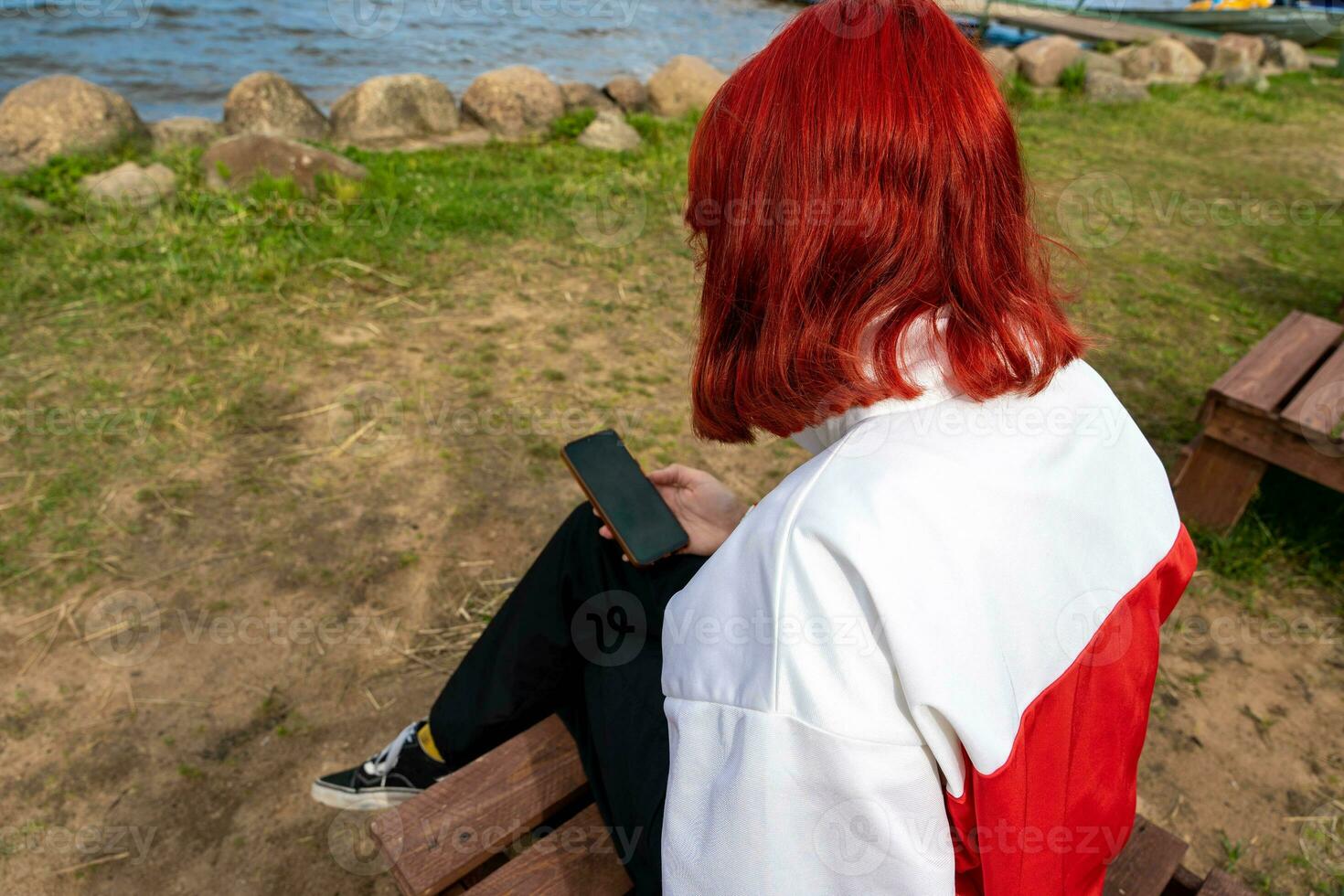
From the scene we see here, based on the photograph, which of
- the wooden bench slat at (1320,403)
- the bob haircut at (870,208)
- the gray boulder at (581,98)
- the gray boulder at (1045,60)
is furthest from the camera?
the gray boulder at (1045,60)

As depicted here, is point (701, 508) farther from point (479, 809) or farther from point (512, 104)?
point (512, 104)

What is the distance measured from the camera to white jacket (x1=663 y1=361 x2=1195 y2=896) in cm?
92

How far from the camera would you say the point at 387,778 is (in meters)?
2.11

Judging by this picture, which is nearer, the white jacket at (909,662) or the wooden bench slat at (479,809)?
the white jacket at (909,662)

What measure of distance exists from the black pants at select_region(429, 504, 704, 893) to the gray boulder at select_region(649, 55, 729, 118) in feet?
22.7

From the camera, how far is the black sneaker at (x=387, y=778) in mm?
2068

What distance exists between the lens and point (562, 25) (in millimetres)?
14742

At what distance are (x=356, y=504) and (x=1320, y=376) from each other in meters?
3.13

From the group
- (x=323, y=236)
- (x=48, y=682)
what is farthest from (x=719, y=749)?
(x=323, y=236)

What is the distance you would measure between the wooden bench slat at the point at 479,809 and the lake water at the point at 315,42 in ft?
29.7

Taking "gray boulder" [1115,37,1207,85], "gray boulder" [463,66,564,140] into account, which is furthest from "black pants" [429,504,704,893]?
"gray boulder" [1115,37,1207,85]

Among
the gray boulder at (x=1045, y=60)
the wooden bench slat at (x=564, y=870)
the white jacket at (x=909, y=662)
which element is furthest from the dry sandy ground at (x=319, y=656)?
the gray boulder at (x=1045, y=60)

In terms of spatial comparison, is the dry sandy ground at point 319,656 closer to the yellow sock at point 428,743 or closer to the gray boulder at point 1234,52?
the yellow sock at point 428,743

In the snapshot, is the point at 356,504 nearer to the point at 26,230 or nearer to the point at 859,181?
the point at 859,181
